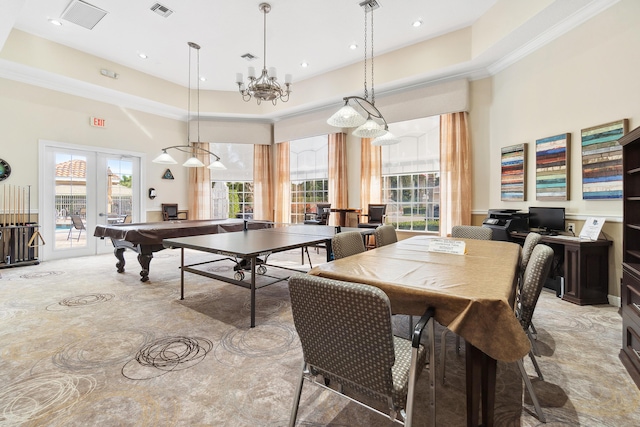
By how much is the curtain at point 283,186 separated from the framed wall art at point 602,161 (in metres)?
6.29

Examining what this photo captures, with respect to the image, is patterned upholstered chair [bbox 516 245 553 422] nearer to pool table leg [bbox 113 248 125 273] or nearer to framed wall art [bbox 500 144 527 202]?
framed wall art [bbox 500 144 527 202]

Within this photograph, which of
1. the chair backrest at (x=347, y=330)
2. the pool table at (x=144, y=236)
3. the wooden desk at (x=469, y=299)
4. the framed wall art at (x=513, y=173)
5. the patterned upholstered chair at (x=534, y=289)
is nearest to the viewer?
the chair backrest at (x=347, y=330)

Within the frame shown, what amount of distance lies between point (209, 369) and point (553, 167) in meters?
5.03

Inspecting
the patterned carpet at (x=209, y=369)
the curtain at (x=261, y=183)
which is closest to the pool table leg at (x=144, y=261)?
the patterned carpet at (x=209, y=369)

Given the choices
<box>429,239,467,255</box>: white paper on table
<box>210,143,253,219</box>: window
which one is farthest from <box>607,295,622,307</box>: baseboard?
<box>210,143,253,219</box>: window

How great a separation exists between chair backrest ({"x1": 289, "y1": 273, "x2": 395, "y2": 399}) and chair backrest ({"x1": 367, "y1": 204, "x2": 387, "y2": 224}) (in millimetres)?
5163

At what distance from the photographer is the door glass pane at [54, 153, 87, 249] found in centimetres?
606

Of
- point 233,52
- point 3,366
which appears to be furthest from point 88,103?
point 3,366

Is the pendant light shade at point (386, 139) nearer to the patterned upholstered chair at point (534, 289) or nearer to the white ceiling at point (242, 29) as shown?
the white ceiling at point (242, 29)

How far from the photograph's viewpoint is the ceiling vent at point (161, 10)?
14.6ft

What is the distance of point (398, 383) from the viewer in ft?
3.95

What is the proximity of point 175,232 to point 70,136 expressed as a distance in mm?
4030

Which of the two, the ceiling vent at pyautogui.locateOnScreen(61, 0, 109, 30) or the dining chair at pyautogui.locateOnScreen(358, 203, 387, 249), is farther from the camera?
the dining chair at pyautogui.locateOnScreen(358, 203, 387, 249)

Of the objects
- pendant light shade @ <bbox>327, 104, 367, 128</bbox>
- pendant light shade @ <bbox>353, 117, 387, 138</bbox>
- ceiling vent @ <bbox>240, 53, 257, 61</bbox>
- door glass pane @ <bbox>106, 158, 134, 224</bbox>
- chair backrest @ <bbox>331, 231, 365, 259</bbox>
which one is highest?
ceiling vent @ <bbox>240, 53, 257, 61</bbox>
